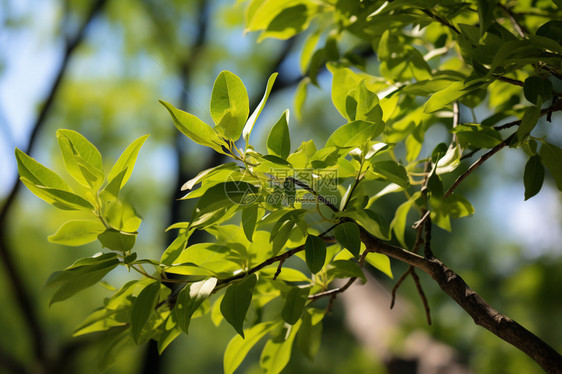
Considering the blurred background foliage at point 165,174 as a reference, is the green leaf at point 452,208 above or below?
above

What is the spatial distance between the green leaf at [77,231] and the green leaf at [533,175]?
21cm

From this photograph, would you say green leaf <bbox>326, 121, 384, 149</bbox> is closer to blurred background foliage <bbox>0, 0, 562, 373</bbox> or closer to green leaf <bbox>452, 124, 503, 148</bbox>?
green leaf <bbox>452, 124, 503, 148</bbox>

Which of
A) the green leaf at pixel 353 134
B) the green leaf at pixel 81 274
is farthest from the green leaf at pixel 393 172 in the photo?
the green leaf at pixel 81 274

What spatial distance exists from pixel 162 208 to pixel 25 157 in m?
2.09

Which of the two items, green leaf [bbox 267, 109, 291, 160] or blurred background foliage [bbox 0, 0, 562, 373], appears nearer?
green leaf [bbox 267, 109, 291, 160]

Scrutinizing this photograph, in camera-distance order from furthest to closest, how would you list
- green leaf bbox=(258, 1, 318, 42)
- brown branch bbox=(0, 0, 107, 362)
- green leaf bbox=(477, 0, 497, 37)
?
brown branch bbox=(0, 0, 107, 362) < green leaf bbox=(258, 1, 318, 42) < green leaf bbox=(477, 0, 497, 37)

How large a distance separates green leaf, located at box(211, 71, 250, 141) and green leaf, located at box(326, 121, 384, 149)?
0.13 ft

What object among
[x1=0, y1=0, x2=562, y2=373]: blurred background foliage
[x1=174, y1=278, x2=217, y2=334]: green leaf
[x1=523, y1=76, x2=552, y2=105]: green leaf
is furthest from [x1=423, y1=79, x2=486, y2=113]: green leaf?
[x1=0, y1=0, x2=562, y2=373]: blurred background foliage

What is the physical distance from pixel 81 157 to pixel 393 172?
133mm

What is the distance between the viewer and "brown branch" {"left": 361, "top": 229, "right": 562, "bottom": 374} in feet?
0.52

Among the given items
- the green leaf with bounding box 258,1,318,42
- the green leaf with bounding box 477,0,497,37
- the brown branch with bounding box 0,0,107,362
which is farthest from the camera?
the brown branch with bounding box 0,0,107,362

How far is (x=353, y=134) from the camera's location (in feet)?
0.56

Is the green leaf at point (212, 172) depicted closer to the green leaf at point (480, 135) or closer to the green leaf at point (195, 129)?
the green leaf at point (195, 129)

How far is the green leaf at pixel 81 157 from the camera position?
185 mm
